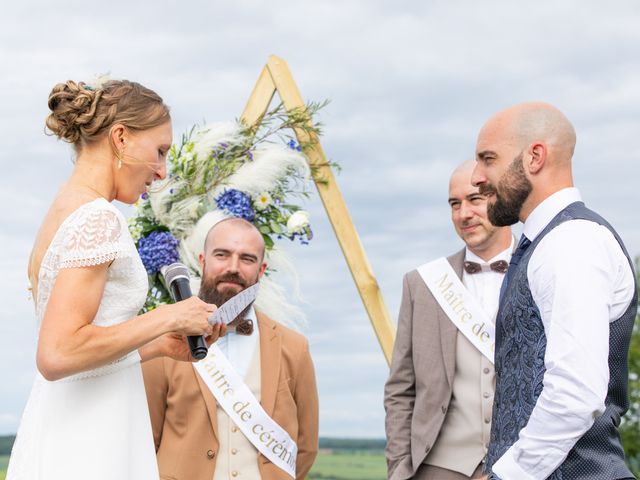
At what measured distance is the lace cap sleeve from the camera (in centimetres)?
311

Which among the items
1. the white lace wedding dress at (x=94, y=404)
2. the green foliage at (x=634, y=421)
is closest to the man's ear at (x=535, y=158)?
the white lace wedding dress at (x=94, y=404)

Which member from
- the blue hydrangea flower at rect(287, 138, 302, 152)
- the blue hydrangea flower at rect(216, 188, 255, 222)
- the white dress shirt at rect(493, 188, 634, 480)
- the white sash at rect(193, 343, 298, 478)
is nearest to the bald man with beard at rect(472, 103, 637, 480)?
the white dress shirt at rect(493, 188, 634, 480)

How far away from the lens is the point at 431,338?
5207mm

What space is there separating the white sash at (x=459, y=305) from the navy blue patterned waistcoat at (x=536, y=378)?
1.69 meters

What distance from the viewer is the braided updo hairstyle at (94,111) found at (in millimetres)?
3334

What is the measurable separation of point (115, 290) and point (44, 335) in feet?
1.04

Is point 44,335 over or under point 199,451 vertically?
over

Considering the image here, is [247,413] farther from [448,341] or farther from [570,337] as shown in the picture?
[570,337]

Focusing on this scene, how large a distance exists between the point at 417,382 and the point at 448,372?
0.21 m

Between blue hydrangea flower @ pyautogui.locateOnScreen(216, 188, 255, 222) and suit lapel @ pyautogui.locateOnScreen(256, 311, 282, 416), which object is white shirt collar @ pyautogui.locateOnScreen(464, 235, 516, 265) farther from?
blue hydrangea flower @ pyautogui.locateOnScreen(216, 188, 255, 222)

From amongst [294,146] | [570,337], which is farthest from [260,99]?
[570,337]

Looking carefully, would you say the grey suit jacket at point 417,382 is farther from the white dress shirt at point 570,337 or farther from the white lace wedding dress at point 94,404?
the white lace wedding dress at point 94,404

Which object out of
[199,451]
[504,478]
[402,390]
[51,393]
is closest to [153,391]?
[199,451]

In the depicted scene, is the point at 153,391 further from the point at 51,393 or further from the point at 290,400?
the point at 51,393
